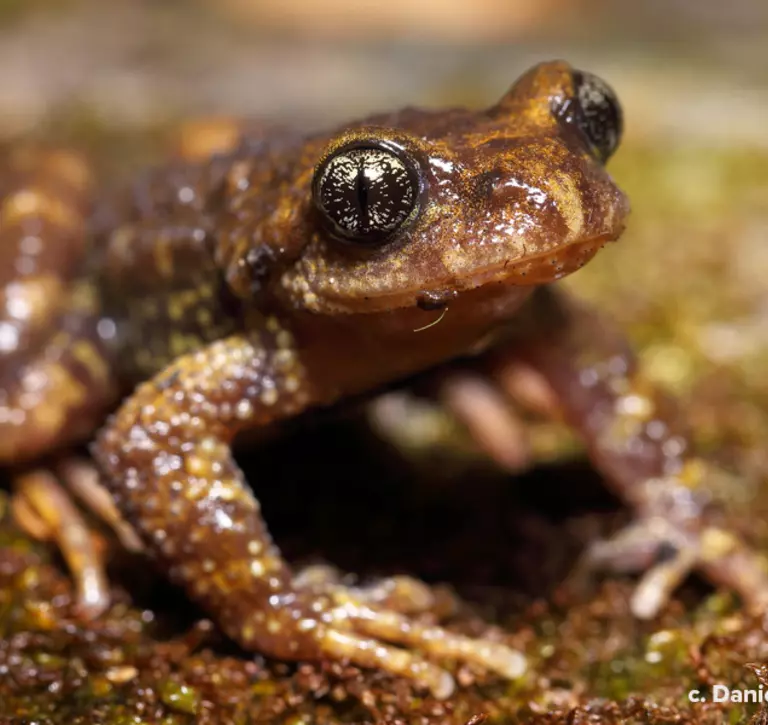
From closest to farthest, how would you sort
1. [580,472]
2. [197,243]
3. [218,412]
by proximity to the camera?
[218,412], [197,243], [580,472]

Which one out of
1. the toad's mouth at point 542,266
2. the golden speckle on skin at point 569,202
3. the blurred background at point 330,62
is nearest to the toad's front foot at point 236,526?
the toad's mouth at point 542,266

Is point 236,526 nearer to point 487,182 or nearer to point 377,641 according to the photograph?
point 377,641

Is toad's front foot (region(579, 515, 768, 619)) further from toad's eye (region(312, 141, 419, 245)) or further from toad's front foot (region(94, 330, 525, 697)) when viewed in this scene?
toad's eye (region(312, 141, 419, 245))

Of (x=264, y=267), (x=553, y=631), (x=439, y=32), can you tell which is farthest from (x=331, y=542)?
(x=439, y=32)

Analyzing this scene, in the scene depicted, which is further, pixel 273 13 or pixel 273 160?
pixel 273 13

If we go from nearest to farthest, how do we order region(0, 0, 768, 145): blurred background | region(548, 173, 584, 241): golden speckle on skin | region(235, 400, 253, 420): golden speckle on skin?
1. region(548, 173, 584, 241): golden speckle on skin
2. region(235, 400, 253, 420): golden speckle on skin
3. region(0, 0, 768, 145): blurred background

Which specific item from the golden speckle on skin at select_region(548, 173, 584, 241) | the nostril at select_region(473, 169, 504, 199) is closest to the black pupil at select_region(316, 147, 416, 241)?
the nostril at select_region(473, 169, 504, 199)

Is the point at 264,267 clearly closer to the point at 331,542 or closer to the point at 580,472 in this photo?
the point at 331,542
